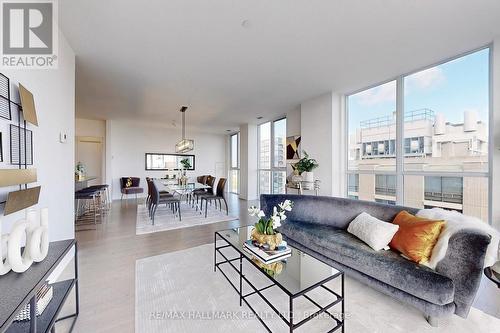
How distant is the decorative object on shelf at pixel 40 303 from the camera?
1.17 m

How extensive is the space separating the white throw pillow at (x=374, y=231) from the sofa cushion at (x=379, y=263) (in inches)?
2.2

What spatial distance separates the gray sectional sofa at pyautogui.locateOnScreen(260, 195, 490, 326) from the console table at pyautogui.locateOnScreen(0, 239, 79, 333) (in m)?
2.18

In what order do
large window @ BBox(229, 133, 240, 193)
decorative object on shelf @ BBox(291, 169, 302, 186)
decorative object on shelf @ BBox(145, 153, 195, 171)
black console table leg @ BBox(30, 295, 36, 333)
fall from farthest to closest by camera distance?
large window @ BBox(229, 133, 240, 193)
decorative object on shelf @ BBox(145, 153, 195, 171)
decorative object on shelf @ BBox(291, 169, 302, 186)
black console table leg @ BBox(30, 295, 36, 333)

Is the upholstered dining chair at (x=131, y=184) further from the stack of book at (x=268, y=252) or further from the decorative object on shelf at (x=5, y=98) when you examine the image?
the stack of book at (x=268, y=252)

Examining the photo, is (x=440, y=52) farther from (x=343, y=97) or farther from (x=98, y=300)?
(x=98, y=300)

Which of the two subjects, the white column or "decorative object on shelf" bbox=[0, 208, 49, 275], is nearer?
"decorative object on shelf" bbox=[0, 208, 49, 275]

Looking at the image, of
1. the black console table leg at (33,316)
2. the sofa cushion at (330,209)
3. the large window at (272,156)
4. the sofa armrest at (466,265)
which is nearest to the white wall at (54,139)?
the black console table leg at (33,316)

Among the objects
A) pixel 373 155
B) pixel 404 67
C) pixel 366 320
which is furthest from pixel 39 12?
pixel 373 155

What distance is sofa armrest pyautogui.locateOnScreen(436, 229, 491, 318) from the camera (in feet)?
4.59

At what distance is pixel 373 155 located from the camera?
12.7 ft

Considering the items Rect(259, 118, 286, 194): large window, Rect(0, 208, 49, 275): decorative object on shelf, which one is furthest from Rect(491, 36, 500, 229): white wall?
Rect(0, 208, 49, 275): decorative object on shelf

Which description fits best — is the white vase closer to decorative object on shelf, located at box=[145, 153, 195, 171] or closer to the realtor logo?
the realtor logo

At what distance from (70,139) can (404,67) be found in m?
4.86

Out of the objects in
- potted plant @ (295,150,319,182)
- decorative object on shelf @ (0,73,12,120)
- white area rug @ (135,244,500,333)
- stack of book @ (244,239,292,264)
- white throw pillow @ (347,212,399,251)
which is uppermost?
decorative object on shelf @ (0,73,12,120)
